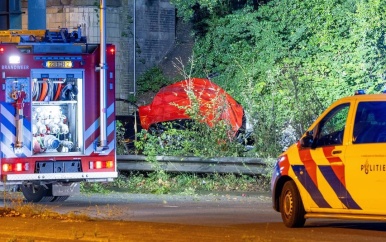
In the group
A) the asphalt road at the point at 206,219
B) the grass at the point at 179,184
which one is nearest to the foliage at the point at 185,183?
the grass at the point at 179,184

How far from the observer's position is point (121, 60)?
121 feet

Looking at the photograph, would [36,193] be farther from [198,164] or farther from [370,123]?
[370,123]

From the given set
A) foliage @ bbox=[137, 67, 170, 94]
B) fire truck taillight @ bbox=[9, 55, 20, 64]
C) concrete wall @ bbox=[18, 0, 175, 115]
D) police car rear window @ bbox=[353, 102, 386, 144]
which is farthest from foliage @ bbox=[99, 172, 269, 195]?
foliage @ bbox=[137, 67, 170, 94]

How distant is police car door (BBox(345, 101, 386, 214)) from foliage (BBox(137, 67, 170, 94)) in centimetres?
2369

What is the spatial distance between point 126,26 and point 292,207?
23764 mm

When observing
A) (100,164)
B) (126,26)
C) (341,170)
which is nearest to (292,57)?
(126,26)

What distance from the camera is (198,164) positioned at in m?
21.2

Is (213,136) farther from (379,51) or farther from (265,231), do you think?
(265,231)

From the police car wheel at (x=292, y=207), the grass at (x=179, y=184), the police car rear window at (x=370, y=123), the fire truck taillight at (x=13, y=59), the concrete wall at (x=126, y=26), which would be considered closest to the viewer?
the police car rear window at (x=370, y=123)

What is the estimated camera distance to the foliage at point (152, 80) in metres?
36.7

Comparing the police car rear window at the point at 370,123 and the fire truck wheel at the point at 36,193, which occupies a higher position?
the police car rear window at the point at 370,123

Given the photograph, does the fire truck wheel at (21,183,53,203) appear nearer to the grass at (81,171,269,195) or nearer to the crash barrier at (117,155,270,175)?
the grass at (81,171,269,195)

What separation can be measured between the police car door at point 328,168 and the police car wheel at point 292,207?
0.87 ft

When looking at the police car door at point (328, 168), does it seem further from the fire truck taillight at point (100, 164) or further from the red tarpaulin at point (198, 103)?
the red tarpaulin at point (198, 103)
